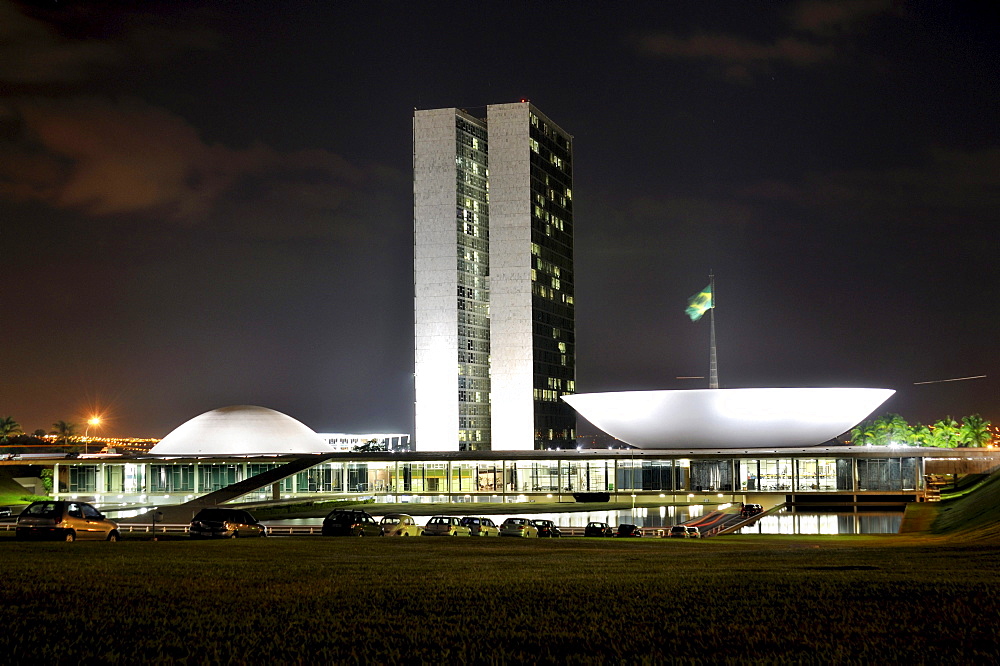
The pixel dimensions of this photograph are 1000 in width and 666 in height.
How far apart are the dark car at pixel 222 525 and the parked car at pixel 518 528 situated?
30.6 feet

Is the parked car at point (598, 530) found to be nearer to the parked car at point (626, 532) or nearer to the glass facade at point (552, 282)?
the parked car at point (626, 532)

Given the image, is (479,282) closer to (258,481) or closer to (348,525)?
(258,481)

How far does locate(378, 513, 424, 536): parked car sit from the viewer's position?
4009cm

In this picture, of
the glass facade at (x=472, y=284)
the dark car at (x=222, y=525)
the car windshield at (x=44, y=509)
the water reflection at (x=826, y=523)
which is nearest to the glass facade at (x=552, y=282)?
the glass facade at (x=472, y=284)

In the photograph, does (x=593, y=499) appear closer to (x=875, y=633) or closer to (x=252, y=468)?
(x=252, y=468)

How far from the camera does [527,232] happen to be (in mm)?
118750

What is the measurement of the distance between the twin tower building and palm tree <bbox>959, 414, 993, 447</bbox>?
57.0 meters

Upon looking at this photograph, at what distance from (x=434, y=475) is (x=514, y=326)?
38.5 meters

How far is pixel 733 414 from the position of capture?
6688 cm

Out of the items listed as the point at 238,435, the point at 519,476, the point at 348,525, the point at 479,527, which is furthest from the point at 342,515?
the point at 238,435

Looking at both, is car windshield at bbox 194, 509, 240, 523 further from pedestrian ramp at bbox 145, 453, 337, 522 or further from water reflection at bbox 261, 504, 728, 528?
pedestrian ramp at bbox 145, 453, 337, 522

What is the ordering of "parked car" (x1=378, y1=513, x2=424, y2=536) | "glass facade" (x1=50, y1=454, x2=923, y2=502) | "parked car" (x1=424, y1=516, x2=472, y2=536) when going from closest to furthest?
"parked car" (x1=378, y1=513, x2=424, y2=536), "parked car" (x1=424, y1=516, x2=472, y2=536), "glass facade" (x1=50, y1=454, x2=923, y2=502)

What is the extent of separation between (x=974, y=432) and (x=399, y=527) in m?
119

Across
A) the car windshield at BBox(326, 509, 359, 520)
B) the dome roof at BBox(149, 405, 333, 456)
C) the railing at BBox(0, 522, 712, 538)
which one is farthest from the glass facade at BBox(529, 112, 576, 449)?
the car windshield at BBox(326, 509, 359, 520)
